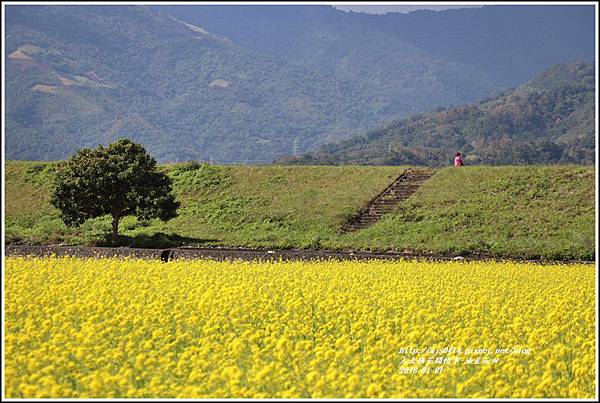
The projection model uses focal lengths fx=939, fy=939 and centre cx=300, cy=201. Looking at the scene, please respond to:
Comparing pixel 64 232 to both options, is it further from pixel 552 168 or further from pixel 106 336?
pixel 106 336

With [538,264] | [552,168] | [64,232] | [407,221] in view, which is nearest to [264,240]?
[407,221]

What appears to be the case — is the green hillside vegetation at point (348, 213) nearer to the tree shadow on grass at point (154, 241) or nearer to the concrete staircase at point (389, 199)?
the tree shadow on grass at point (154, 241)

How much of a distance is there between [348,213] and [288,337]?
27664 millimetres

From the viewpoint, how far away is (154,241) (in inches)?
1425

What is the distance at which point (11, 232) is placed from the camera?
38594 millimetres

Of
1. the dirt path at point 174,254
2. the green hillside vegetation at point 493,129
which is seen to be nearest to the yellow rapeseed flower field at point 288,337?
the dirt path at point 174,254

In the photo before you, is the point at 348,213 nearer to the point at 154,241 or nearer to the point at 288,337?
the point at 154,241

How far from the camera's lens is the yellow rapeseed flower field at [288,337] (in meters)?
9.68

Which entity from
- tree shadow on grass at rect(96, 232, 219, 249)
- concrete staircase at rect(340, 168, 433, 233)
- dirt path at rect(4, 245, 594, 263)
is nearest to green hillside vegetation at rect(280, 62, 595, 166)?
concrete staircase at rect(340, 168, 433, 233)

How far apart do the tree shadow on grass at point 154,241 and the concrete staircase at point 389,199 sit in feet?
19.5

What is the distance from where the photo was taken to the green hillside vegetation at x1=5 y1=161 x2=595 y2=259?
113 ft

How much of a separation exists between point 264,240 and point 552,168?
48.9 feet

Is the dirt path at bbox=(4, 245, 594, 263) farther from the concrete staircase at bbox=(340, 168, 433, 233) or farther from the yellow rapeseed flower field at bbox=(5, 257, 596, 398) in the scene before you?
the yellow rapeseed flower field at bbox=(5, 257, 596, 398)

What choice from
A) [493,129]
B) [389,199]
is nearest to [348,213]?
[389,199]
